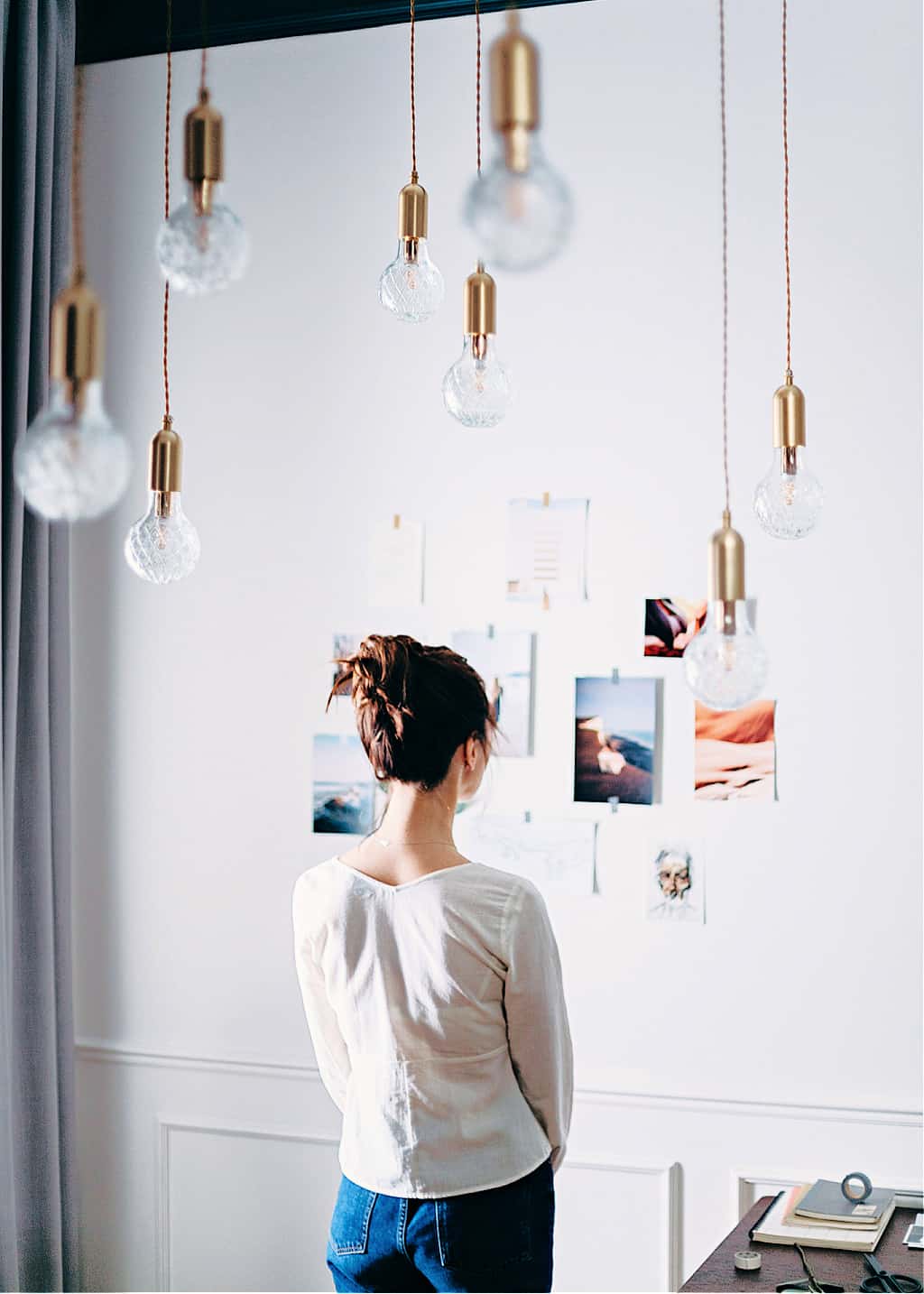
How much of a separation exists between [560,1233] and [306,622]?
1.30m

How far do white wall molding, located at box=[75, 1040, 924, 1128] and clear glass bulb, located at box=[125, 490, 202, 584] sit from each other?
1596 mm

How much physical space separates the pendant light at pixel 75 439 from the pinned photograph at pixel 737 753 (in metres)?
1.86

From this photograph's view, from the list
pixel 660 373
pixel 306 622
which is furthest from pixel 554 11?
pixel 306 622

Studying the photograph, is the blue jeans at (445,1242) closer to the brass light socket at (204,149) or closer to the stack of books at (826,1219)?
the stack of books at (826,1219)

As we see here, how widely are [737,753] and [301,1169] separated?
1.22 m

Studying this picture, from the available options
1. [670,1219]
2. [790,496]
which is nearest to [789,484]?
[790,496]

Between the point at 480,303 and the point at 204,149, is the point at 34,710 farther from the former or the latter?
the point at 204,149

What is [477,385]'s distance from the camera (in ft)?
4.89

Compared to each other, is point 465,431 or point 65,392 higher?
point 465,431

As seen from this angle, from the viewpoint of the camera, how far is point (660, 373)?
2.61 m

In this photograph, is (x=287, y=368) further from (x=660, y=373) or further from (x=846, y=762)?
(x=846, y=762)

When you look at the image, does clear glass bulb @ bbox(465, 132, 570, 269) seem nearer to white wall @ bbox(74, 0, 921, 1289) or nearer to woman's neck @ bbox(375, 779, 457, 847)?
woman's neck @ bbox(375, 779, 457, 847)

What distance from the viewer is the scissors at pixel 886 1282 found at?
1.73 metres

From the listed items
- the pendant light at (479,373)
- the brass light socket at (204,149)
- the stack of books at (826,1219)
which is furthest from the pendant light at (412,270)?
the stack of books at (826,1219)
